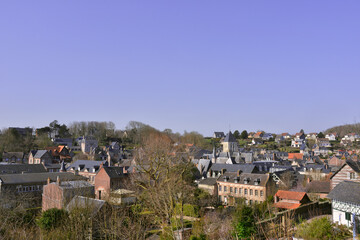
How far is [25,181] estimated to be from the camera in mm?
42375

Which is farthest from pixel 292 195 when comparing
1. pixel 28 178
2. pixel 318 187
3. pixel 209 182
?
pixel 28 178

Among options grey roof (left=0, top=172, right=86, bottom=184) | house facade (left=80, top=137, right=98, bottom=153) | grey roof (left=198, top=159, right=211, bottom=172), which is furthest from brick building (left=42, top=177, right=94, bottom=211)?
house facade (left=80, top=137, right=98, bottom=153)

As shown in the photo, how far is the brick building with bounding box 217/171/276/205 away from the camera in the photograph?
4041cm

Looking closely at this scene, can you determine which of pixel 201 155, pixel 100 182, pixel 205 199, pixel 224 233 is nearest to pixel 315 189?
pixel 205 199

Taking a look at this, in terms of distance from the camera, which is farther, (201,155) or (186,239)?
(201,155)

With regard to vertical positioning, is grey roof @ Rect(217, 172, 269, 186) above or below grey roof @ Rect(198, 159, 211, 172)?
below

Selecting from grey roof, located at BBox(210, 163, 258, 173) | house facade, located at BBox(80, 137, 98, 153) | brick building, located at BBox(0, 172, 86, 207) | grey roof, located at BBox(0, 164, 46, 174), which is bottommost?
brick building, located at BBox(0, 172, 86, 207)

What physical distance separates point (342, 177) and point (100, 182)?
1353 inches

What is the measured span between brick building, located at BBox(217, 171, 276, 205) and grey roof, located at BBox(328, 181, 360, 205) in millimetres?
15821

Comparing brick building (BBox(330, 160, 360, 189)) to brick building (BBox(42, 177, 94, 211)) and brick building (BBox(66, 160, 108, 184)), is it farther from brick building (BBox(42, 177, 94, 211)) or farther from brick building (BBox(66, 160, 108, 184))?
brick building (BBox(66, 160, 108, 184))

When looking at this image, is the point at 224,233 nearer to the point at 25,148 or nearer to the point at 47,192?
the point at 47,192

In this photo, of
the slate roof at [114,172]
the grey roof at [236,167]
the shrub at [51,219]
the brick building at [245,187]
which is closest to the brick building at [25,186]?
the slate roof at [114,172]

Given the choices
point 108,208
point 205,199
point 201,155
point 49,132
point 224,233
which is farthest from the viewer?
point 49,132

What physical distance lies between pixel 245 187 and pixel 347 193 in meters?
19.4
